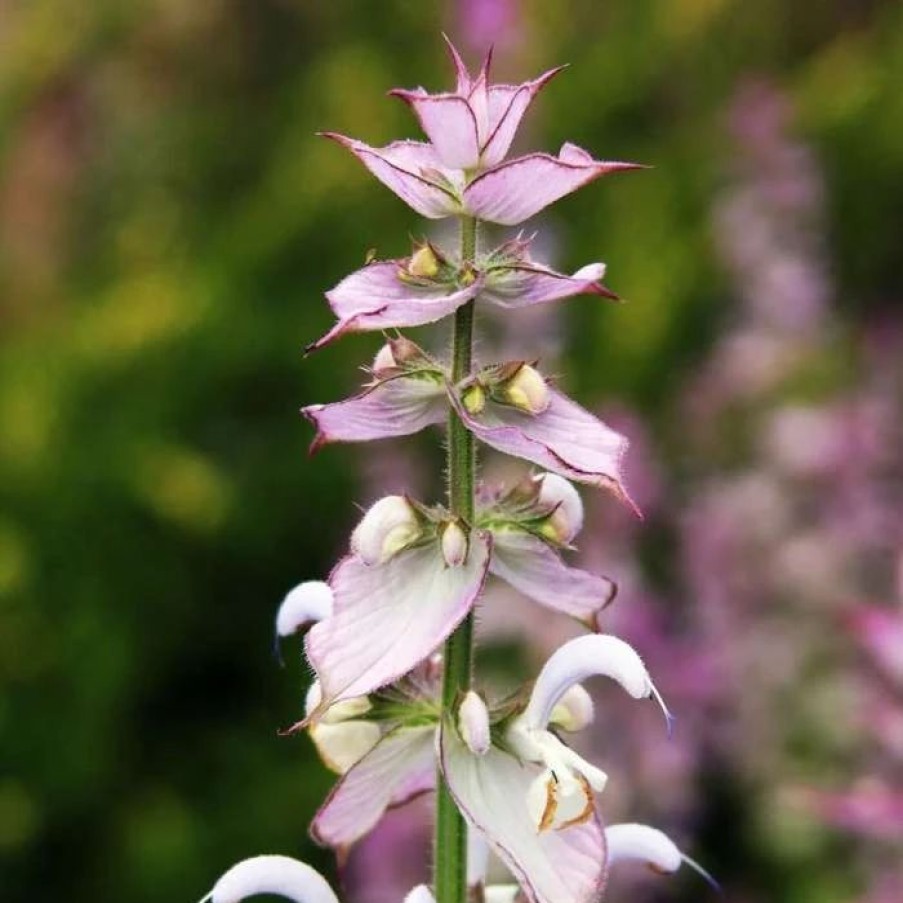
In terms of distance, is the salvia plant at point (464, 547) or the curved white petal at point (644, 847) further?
the curved white petal at point (644, 847)

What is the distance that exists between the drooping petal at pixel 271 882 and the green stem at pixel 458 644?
0.07 metres

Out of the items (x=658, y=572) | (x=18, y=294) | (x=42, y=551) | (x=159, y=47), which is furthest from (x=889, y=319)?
(x=159, y=47)

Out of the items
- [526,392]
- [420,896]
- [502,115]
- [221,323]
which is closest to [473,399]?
[526,392]

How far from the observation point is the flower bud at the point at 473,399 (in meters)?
0.63

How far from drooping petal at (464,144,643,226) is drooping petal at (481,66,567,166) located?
24mm

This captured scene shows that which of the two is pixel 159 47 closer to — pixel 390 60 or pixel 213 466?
pixel 390 60

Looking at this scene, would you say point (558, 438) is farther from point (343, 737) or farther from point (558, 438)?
point (343, 737)

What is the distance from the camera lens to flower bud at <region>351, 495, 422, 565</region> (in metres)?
0.66

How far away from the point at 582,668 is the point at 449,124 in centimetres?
26

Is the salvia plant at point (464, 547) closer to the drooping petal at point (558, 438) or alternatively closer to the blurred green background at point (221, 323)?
the drooping petal at point (558, 438)

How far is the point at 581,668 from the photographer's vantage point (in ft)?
2.17

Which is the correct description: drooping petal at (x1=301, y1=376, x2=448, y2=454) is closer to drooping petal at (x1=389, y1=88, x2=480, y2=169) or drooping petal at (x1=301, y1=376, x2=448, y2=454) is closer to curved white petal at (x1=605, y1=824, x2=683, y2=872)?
drooping petal at (x1=389, y1=88, x2=480, y2=169)

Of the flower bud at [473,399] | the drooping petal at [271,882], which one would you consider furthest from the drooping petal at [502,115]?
the drooping petal at [271,882]

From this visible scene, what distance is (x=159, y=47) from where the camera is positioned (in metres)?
5.57
